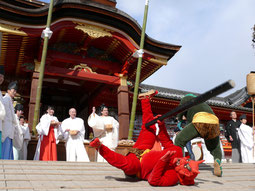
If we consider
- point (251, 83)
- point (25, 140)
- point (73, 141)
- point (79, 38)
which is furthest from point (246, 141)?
point (79, 38)

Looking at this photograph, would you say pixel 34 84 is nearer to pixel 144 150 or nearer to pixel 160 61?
pixel 160 61

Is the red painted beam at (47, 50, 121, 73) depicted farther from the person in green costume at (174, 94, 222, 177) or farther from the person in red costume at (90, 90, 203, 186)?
the person in red costume at (90, 90, 203, 186)

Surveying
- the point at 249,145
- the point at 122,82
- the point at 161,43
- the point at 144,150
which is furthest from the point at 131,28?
the point at 144,150

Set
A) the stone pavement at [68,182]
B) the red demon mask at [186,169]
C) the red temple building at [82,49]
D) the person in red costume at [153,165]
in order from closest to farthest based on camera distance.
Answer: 1. the stone pavement at [68,182]
2. the person in red costume at [153,165]
3. the red demon mask at [186,169]
4. the red temple building at [82,49]

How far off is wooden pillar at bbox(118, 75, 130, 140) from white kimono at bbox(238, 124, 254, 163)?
141 inches

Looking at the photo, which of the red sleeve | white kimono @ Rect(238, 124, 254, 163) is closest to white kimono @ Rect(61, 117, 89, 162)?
the red sleeve

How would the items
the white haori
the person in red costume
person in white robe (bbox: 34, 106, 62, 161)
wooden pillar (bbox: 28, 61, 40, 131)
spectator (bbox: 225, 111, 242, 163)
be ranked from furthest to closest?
1. spectator (bbox: 225, 111, 242, 163)
2. wooden pillar (bbox: 28, 61, 40, 131)
3. person in white robe (bbox: 34, 106, 62, 161)
4. the white haori
5. the person in red costume

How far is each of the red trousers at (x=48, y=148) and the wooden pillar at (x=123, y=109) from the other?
2.74m

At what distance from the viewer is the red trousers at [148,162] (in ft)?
8.59

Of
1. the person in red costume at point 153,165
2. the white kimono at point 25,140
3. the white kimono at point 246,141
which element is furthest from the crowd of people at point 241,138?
the white kimono at point 25,140

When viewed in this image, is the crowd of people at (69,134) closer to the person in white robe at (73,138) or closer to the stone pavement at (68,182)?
the person in white robe at (73,138)

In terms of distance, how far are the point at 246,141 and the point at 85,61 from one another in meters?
5.92

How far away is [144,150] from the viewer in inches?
120

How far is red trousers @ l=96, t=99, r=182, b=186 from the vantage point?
2.62 m
